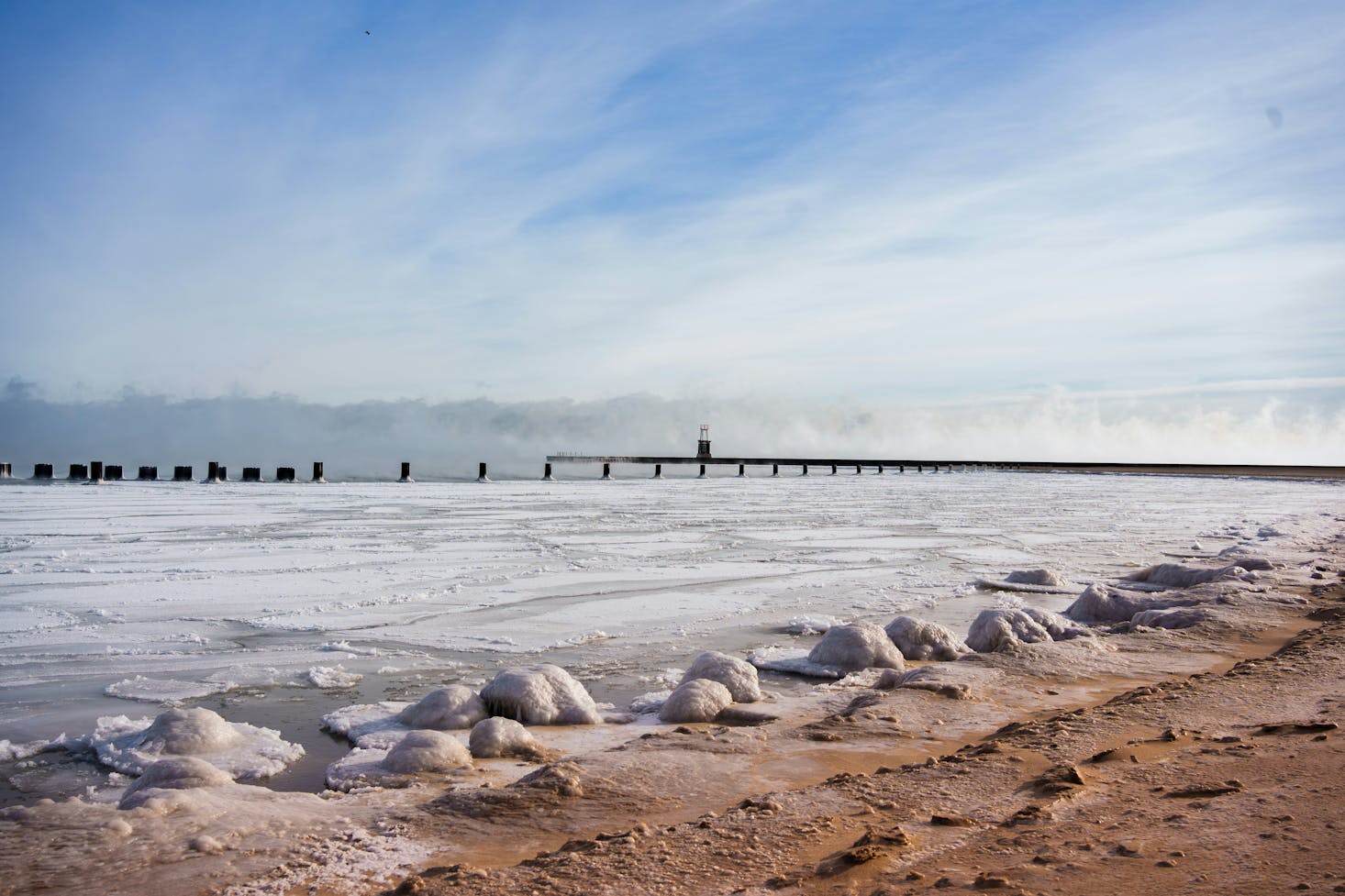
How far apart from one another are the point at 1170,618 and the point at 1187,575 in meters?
2.48

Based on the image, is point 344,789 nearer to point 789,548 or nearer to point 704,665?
point 704,665

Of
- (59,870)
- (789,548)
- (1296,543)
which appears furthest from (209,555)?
(1296,543)

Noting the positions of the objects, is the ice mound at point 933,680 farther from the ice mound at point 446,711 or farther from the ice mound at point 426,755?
the ice mound at point 426,755

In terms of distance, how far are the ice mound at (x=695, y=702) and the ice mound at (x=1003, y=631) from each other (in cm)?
212

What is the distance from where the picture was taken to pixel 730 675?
449 centimetres

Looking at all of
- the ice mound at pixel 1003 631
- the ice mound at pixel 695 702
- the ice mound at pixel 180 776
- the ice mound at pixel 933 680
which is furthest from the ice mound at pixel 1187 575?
the ice mound at pixel 180 776

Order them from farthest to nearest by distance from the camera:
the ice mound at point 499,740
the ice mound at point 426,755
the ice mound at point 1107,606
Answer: the ice mound at point 1107,606, the ice mound at point 499,740, the ice mound at point 426,755

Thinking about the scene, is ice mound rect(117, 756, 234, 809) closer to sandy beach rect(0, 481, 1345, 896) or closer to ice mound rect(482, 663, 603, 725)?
sandy beach rect(0, 481, 1345, 896)

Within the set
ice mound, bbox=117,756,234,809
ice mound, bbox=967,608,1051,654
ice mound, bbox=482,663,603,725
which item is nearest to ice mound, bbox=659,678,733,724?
ice mound, bbox=482,663,603,725

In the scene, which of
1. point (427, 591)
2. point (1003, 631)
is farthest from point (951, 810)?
point (427, 591)

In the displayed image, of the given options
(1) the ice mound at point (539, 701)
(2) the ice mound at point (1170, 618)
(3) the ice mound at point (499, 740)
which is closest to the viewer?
(3) the ice mound at point (499, 740)

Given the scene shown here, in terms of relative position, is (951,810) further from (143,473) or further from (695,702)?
(143,473)

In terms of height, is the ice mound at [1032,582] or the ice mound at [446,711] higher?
the ice mound at [1032,582]

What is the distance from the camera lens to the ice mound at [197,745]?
137 inches
